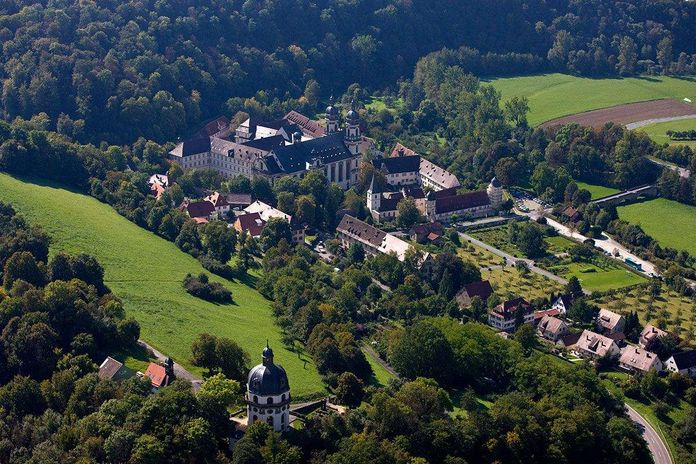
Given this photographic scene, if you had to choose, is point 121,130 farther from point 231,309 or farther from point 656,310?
point 656,310

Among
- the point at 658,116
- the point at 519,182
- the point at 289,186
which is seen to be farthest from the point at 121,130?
the point at 658,116

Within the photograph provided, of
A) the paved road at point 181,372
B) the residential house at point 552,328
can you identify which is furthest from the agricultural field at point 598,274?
the paved road at point 181,372

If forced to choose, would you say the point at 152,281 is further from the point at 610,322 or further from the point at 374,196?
the point at 610,322

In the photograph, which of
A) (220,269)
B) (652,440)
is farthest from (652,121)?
(652,440)

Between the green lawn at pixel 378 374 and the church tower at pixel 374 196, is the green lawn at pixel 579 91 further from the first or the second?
the green lawn at pixel 378 374

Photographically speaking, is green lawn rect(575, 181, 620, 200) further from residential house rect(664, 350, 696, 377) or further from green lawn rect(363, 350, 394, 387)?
green lawn rect(363, 350, 394, 387)

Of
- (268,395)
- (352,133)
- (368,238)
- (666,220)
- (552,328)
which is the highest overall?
(268,395)
